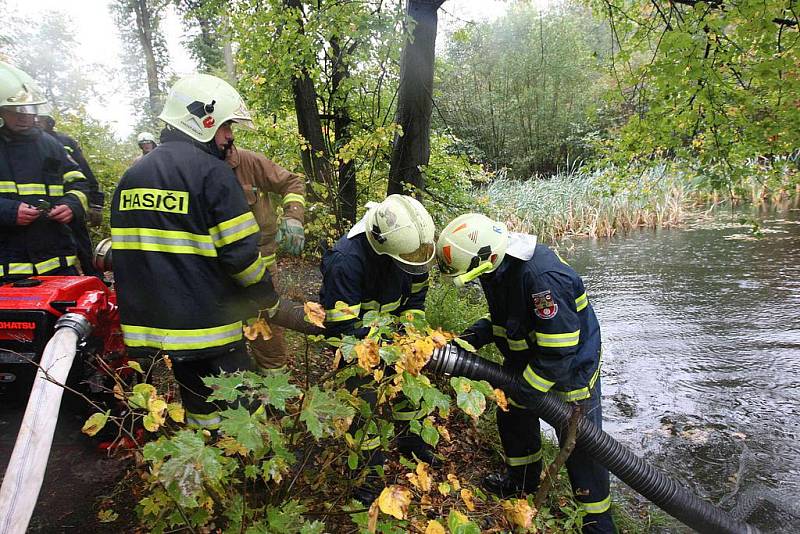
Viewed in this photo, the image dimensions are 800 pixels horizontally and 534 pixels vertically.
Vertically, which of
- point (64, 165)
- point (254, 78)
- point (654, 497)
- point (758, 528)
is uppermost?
point (254, 78)

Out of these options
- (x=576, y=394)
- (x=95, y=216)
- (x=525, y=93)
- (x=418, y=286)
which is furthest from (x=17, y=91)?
(x=525, y=93)

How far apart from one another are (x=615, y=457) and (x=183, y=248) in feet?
8.28

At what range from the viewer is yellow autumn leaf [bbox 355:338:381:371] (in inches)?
59.3

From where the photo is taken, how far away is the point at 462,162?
217 inches

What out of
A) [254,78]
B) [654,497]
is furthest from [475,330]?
[254,78]

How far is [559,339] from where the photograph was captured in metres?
2.44

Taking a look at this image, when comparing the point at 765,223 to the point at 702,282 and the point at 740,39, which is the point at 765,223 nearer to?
the point at 702,282

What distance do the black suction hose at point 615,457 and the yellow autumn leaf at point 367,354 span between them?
103cm

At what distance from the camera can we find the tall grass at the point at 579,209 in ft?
35.2

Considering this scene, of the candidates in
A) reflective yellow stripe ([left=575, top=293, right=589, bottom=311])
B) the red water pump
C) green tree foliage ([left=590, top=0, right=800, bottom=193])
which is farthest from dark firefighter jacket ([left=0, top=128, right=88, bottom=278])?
green tree foliage ([left=590, top=0, right=800, bottom=193])

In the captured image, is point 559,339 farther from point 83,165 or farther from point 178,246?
point 83,165

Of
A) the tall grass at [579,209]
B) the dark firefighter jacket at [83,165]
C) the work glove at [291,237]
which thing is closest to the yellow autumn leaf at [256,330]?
the work glove at [291,237]

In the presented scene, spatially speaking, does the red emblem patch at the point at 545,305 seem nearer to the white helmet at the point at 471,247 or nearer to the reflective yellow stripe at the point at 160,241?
the white helmet at the point at 471,247

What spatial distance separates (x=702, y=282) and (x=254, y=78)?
716cm
